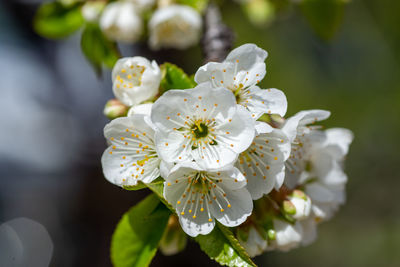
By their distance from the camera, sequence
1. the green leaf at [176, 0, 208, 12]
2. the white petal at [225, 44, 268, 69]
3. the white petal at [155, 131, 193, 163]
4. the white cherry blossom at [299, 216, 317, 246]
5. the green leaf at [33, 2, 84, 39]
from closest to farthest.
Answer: the white petal at [155, 131, 193, 163], the white petal at [225, 44, 268, 69], the white cherry blossom at [299, 216, 317, 246], the green leaf at [176, 0, 208, 12], the green leaf at [33, 2, 84, 39]

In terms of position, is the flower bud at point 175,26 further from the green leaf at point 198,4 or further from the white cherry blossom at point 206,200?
the white cherry blossom at point 206,200

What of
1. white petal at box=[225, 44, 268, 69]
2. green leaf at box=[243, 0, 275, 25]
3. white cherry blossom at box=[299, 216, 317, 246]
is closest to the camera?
white petal at box=[225, 44, 268, 69]

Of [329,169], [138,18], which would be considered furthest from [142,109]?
[138,18]

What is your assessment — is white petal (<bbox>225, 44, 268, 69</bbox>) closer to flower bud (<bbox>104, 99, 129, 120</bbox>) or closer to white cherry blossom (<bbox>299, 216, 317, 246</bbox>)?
flower bud (<bbox>104, 99, 129, 120</bbox>)

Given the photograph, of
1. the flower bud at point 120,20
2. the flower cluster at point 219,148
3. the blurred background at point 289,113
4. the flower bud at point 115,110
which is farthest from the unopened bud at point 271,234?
the blurred background at point 289,113

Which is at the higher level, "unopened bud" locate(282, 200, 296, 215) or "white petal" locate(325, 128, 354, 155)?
"white petal" locate(325, 128, 354, 155)

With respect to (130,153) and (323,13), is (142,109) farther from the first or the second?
(323,13)

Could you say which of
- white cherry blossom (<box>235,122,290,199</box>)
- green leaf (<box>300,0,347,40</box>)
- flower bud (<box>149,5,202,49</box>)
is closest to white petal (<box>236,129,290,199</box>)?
white cherry blossom (<box>235,122,290,199</box>)

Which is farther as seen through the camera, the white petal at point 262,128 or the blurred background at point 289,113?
the blurred background at point 289,113
